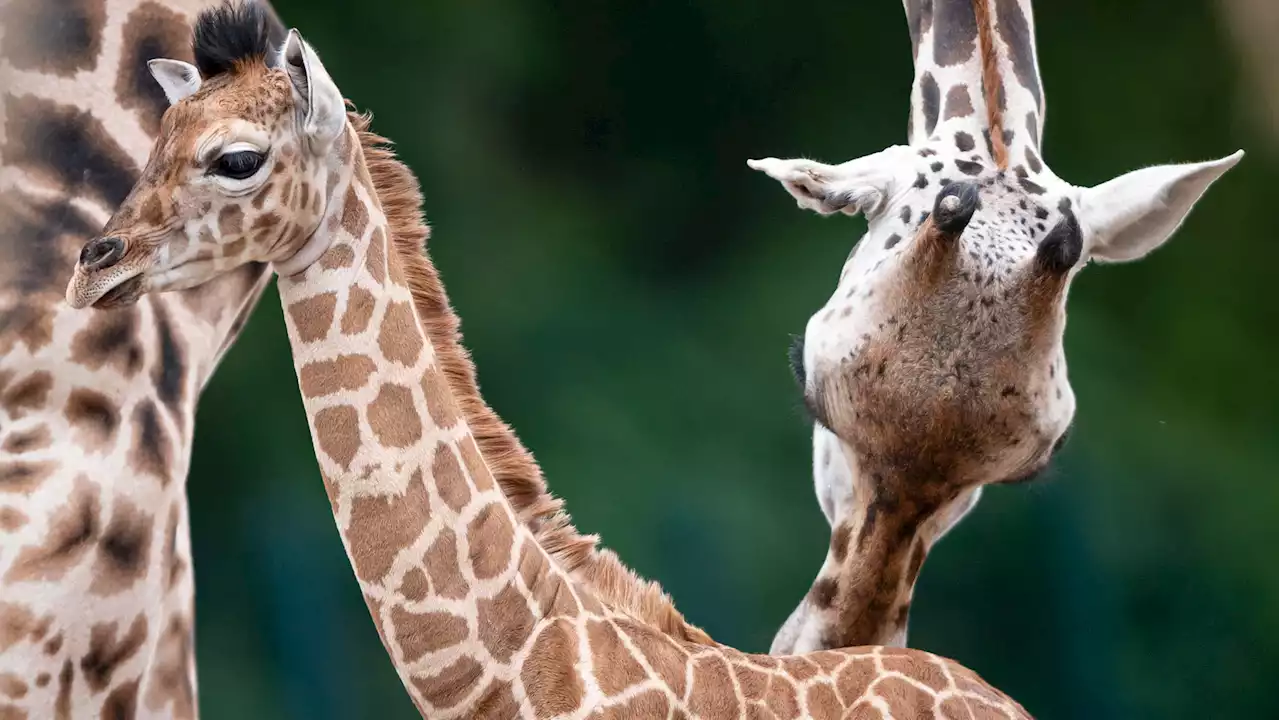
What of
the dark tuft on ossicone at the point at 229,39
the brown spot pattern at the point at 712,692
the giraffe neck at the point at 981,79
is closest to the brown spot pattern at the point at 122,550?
the dark tuft on ossicone at the point at 229,39

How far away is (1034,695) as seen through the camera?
238 cm

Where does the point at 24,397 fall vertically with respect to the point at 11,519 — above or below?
Result: above

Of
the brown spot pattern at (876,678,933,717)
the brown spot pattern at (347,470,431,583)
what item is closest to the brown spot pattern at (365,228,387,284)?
the brown spot pattern at (347,470,431,583)

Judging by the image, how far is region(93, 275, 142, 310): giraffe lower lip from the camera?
3.95 ft

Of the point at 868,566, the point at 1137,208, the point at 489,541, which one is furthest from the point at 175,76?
the point at 1137,208

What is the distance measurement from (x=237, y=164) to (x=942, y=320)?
0.73 meters

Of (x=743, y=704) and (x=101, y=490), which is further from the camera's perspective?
(x=101, y=490)

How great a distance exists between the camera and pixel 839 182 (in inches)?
63.1

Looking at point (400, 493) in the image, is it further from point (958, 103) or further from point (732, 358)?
point (732, 358)

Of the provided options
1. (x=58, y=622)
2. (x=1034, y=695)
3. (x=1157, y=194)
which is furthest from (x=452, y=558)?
(x=1034, y=695)

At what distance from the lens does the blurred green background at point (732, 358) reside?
2295mm

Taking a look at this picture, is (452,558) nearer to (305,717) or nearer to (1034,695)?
(305,717)

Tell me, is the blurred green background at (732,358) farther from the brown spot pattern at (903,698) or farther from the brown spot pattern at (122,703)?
the brown spot pattern at (903,698)

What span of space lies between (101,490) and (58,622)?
141 millimetres
